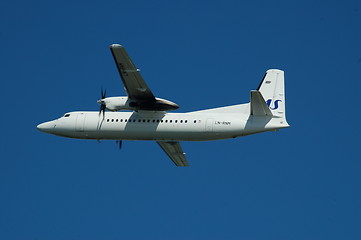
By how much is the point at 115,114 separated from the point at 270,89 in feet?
28.4

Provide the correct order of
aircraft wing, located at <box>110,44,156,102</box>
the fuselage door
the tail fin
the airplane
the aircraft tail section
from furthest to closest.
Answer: the fuselage door < the tail fin < the airplane < the aircraft tail section < aircraft wing, located at <box>110,44,156,102</box>

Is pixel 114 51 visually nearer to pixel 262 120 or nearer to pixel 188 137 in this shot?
pixel 188 137

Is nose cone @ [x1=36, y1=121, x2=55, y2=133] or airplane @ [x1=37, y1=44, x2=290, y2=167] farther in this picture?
nose cone @ [x1=36, y1=121, x2=55, y2=133]

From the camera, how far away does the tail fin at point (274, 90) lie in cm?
3672

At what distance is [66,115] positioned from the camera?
40062mm

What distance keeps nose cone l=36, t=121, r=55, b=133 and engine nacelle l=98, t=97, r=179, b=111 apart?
4.07 meters

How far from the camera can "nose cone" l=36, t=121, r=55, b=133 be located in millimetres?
40000

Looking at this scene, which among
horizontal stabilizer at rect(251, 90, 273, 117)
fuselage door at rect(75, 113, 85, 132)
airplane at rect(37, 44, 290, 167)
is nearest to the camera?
horizontal stabilizer at rect(251, 90, 273, 117)

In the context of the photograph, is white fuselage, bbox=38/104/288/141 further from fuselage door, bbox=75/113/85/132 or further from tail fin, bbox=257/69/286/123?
tail fin, bbox=257/69/286/123

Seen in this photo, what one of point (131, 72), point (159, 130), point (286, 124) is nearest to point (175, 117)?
point (159, 130)

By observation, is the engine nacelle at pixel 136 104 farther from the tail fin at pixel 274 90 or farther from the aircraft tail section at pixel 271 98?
the tail fin at pixel 274 90

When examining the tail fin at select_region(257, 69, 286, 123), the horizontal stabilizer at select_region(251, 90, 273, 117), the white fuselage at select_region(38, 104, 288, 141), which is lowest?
the white fuselage at select_region(38, 104, 288, 141)

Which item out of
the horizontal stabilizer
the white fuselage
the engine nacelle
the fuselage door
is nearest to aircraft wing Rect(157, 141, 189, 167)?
the white fuselage

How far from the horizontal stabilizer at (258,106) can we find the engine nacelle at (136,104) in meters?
4.37
